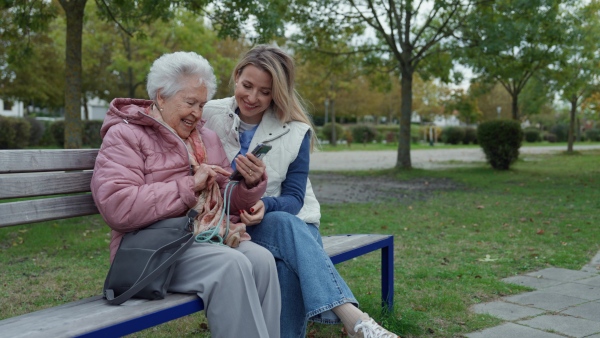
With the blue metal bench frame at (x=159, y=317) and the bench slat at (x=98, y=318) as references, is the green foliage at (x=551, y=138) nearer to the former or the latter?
the blue metal bench frame at (x=159, y=317)

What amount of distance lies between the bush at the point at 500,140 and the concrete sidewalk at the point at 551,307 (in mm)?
11396

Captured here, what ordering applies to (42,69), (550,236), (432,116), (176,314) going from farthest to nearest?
(432,116), (42,69), (550,236), (176,314)

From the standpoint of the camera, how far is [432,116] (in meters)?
59.6

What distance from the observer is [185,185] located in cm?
261

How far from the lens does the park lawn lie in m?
3.95

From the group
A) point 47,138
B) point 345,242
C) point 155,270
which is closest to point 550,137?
point 47,138

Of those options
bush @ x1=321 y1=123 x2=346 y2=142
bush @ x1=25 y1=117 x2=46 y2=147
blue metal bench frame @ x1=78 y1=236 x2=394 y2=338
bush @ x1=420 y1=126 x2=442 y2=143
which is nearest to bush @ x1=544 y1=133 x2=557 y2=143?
bush @ x1=420 y1=126 x2=442 y2=143

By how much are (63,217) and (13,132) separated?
2293cm

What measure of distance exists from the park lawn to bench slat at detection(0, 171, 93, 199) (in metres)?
1.13

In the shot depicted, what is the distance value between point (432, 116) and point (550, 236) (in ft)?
177

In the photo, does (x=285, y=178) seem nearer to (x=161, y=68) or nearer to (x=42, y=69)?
(x=161, y=68)

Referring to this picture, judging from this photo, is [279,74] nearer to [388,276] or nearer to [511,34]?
[388,276]

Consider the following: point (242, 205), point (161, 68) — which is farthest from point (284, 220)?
point (161, 68)

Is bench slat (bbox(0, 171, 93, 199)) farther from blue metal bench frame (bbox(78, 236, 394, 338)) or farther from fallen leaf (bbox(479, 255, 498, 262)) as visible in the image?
fallen leaf (bbox(479, 255, 498, 262))
